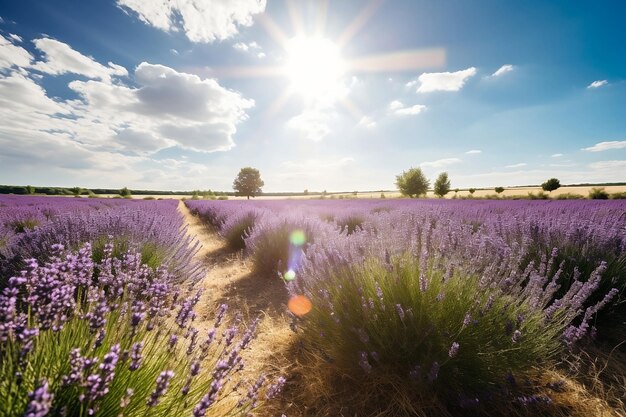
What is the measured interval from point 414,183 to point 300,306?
145 feet

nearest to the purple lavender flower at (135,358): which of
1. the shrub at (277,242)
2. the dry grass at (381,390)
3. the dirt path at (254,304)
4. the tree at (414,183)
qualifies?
the dry grass at (381,390)

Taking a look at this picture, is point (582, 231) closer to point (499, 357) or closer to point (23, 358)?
point (499, 357)

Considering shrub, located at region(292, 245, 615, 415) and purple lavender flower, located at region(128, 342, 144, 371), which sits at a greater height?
purple lavender flower, located at region(128, 342, 144, 371)

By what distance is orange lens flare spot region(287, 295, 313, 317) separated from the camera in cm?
246

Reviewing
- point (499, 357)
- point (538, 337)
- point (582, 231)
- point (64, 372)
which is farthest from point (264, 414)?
point (582, 231)

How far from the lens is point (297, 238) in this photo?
495 cm

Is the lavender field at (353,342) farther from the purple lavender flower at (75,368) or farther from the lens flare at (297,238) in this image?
the lens flare at (297,238)

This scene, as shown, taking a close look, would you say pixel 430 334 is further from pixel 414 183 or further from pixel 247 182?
pixel 247 182

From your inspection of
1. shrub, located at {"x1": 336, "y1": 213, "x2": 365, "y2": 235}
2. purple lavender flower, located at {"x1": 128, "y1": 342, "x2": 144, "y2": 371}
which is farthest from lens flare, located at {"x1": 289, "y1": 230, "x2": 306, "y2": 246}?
purple lavender flower, located at {"x1": 128, "y1": 342, "x2": 144, "y2": 371}

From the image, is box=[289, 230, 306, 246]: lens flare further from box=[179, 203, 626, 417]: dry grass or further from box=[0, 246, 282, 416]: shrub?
box=[0, 246, 282, 416]: shrub

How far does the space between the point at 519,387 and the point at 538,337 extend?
1.18ft

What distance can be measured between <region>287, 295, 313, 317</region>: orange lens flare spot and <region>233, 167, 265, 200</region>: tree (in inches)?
2116

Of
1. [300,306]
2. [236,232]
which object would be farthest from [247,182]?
[300,306]

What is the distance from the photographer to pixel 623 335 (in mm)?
2676
